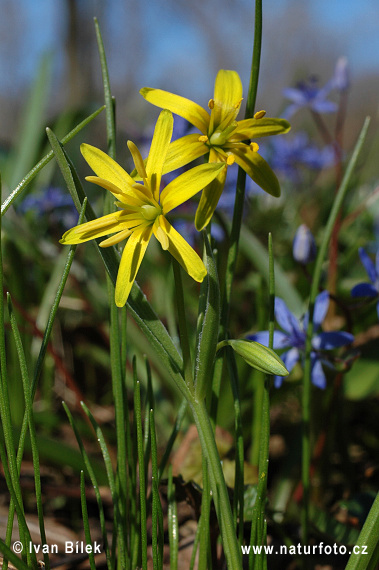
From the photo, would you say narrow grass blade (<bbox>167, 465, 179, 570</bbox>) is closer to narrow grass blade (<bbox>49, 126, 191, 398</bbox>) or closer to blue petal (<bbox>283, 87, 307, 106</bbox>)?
narrow grass blade (<bbox>49, 126, 191, 398</bbox>)

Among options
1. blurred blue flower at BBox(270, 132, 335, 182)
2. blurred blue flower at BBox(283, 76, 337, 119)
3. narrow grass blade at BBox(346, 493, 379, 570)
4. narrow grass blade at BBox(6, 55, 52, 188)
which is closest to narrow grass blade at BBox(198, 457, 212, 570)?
narrow grass blade at BBox(346, 493, 379, 570)

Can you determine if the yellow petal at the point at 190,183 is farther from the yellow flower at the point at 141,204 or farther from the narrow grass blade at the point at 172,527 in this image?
the narrow grass blade at the point at 172,527

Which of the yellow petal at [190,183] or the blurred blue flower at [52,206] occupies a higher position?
Result: the blurred blue flower at [52,206]

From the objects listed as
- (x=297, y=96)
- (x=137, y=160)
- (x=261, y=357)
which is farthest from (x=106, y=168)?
(x=297, y=96)

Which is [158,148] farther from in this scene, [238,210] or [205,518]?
[205,518]

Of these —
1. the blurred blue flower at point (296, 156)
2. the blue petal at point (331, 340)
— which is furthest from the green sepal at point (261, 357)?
the blurred blue flower at point (296, 156)

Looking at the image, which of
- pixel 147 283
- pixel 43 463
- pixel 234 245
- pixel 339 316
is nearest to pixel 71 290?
pixel 147 283

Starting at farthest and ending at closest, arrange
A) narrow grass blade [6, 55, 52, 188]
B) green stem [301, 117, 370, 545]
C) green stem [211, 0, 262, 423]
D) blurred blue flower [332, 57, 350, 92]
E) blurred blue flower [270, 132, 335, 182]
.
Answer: blurred blue flower [270, 132, 335, 182], narrow grass blade [6, 55, 52, 188], blurred blue flower [332, 57, 350, 92], green stem [301, 117, 370, 545], green stem [211, 0, 262, 423]
